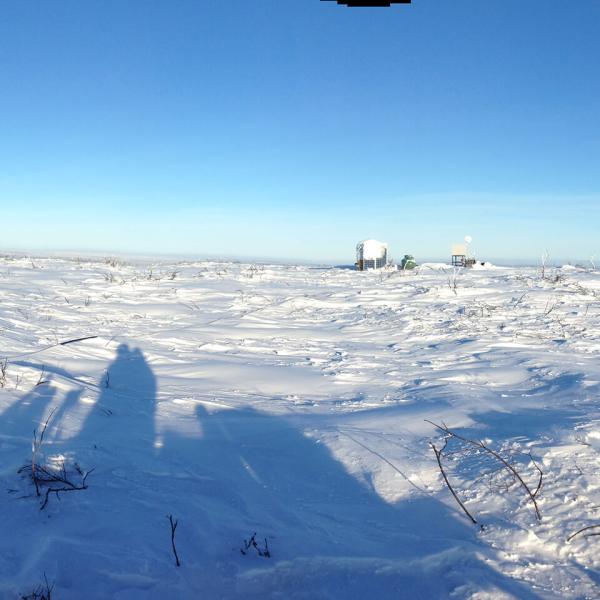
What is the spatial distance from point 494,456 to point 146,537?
71.7 inches

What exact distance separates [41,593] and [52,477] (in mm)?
721

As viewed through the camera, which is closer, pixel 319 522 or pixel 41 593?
pixel 41 593

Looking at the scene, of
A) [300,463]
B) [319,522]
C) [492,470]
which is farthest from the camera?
[300,463]

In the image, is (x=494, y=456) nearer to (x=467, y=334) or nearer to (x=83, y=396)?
(x=83, y=396)

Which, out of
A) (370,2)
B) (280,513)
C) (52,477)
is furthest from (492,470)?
(370,2)

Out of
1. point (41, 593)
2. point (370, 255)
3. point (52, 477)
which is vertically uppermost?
point (370, 255)

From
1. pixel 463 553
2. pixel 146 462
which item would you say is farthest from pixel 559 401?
pixel 146 462

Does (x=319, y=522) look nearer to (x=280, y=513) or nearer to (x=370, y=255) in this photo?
(x=280, y=513)

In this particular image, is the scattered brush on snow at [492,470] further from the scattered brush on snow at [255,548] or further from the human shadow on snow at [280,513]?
the scattered brush on snow at [255,548]

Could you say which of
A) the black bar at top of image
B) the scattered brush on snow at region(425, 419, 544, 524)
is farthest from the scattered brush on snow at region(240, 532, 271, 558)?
the black bar at top of image

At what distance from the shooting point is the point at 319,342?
6434 mm

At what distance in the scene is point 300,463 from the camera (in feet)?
9.41

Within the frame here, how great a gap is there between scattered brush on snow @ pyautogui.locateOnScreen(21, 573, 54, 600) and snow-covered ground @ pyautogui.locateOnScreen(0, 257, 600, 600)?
2cm

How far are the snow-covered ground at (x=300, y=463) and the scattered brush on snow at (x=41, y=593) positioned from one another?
2cm
